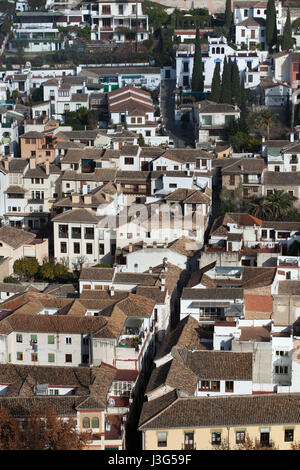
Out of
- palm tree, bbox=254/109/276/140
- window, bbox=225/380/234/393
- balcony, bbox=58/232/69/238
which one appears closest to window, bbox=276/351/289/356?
window, bbox=225/380/234/393

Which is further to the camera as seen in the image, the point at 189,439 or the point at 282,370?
the point at 282,370

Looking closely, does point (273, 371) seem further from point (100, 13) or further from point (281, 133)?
point (100, 13)

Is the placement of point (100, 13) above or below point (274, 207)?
above

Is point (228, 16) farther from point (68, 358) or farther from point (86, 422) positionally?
point (86, 422)

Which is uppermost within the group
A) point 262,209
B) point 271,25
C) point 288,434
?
point 271,25

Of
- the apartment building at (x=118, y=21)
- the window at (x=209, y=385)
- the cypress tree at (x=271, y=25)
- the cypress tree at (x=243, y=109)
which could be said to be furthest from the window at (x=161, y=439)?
the apartment building at (x=118, y=21)

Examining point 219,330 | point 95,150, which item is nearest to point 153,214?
point 95,150

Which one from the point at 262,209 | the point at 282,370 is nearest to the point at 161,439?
the point at 282,370
